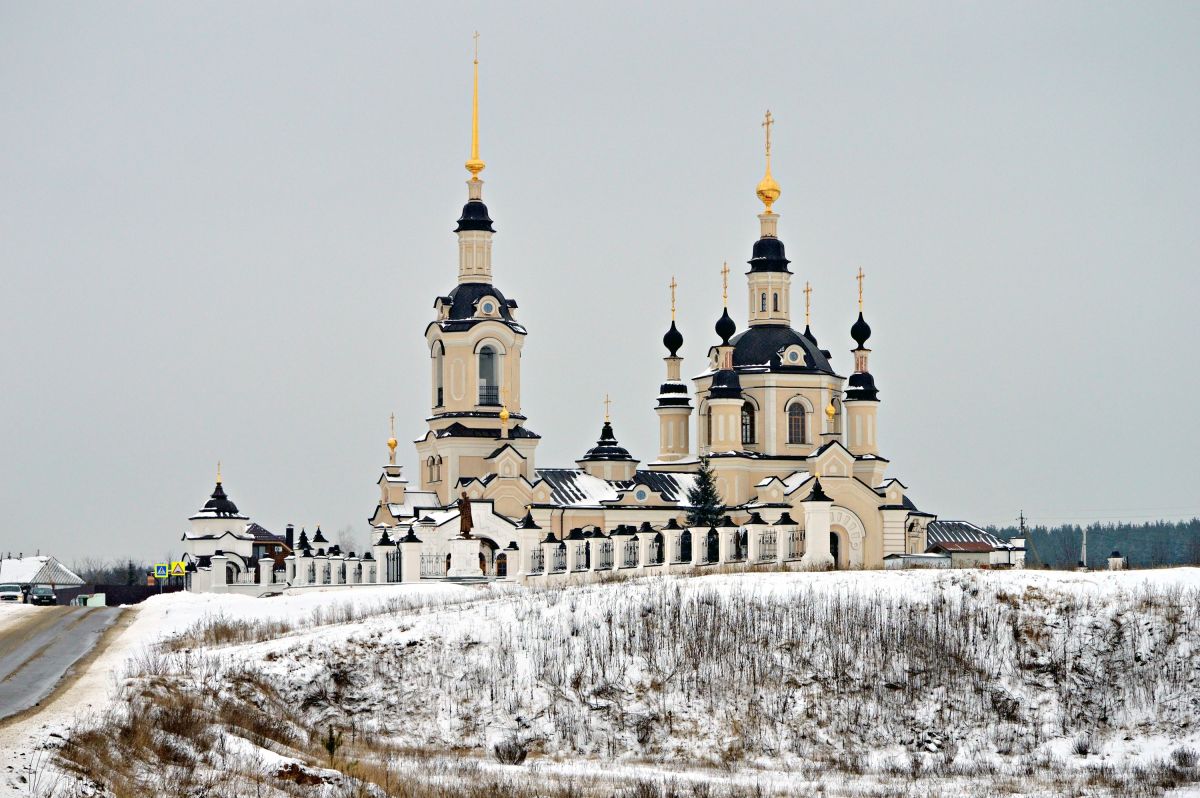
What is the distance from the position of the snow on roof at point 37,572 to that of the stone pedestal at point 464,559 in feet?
69.3

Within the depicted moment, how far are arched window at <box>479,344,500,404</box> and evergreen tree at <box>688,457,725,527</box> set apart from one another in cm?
785

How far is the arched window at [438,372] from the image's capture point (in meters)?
63.1

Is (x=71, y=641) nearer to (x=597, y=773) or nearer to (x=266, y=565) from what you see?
(x=597, y=773)

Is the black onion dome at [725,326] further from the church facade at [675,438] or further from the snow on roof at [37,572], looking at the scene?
the snow on roof at [37,572]

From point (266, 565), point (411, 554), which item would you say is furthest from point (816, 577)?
point (266, 565)

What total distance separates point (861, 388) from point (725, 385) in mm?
4935

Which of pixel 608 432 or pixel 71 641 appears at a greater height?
pixel 608 432

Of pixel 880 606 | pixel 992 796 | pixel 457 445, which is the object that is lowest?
pixel 992 796

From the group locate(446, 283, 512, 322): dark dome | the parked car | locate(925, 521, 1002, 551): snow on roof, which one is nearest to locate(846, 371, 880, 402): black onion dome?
locate(925, 521, 1002, 551): snow on roof

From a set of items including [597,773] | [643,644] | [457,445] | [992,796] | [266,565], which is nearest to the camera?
[992,796]

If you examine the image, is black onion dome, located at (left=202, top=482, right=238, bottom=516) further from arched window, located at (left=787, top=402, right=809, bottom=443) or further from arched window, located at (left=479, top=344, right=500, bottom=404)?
arched window, located at (left=787, top=402, right=809, bottom=443)

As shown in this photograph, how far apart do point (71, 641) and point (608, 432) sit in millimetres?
34646

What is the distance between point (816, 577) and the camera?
3284 cm

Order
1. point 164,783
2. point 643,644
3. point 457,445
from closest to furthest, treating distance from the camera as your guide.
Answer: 1. point 164,783
2. point 643,644
3. point 457,445
